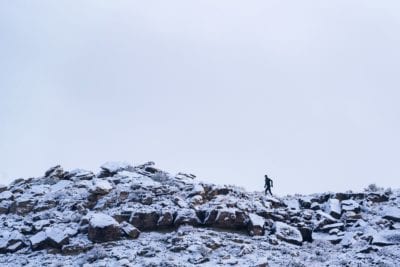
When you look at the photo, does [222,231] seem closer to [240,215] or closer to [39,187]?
[240,215]

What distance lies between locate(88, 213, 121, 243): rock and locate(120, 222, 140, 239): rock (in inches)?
11.9

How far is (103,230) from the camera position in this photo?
17656 millimetres

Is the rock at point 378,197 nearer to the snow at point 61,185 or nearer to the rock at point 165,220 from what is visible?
the rock at point 165,220

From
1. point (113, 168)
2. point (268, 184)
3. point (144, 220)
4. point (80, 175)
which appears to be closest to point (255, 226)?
point (144, 220)

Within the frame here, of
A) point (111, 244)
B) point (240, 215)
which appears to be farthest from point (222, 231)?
point (111, 244)

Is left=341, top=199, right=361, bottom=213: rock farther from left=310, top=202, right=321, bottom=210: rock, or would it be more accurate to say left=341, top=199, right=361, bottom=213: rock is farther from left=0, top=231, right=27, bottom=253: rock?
left=0, top=231, right=27, bottom=253: rock

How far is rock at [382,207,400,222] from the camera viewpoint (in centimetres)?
2079

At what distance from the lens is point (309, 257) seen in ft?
56.2

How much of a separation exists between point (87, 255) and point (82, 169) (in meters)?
9.82

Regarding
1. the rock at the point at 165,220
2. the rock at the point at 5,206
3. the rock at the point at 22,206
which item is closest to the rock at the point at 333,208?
→ the rock at the point at 165,220

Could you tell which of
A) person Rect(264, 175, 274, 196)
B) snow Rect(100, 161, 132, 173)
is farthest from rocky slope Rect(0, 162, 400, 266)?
person Rect(264, 175, 274, 196)

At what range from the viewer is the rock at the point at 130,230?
707 inches

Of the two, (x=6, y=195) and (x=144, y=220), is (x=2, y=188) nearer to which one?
(x=6, y=195)

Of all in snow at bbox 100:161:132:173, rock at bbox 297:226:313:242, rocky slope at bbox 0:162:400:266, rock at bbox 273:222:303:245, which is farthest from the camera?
snow at bbox 100:161:132:173
